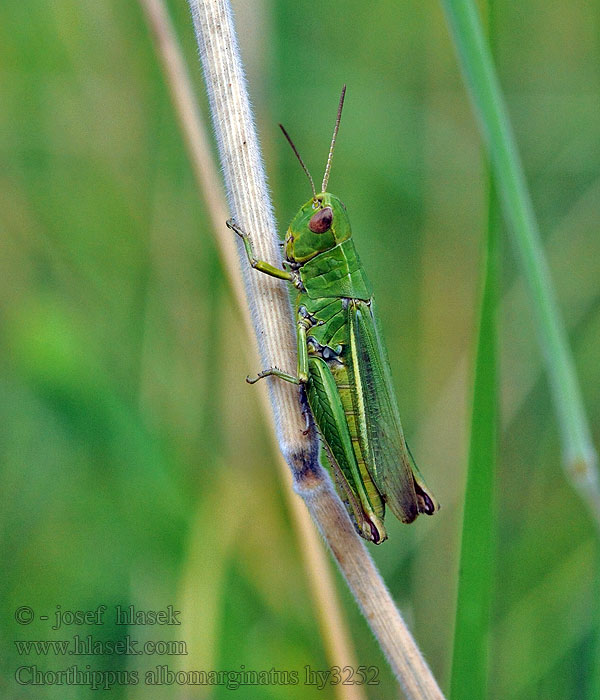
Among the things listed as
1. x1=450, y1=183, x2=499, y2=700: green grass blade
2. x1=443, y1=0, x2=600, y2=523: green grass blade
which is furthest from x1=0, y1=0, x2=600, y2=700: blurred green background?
x1=443, y1=0, x2=600, y2=523: green grass blade

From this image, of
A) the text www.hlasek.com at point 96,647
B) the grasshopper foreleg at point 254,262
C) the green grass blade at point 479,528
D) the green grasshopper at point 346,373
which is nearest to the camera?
the green grass blade at point 479,528

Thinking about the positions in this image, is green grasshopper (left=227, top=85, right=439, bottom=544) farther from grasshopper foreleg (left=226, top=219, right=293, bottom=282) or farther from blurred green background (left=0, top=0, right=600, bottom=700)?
blurred green background (left=0, top=0, right=600, bottom=700)

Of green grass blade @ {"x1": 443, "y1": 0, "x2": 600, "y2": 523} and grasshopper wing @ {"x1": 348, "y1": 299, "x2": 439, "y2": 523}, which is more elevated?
green grass blade @ {"x1": 443, "y1": 0, "x2": 600, "y2": 523}

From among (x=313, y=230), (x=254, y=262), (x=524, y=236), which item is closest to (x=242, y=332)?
(x=313, y=230)

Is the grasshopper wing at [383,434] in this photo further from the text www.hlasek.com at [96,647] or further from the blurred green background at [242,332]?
the text www.hlasek.com at [96,647]

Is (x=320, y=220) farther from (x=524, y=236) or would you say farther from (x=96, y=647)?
(x=96, y=647)

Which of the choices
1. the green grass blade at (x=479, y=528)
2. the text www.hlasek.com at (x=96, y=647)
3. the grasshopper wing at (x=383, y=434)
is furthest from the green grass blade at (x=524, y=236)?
the text www.hlasek.com at (x=96, y=647)

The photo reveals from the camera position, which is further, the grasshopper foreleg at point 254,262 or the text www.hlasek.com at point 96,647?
the text www.hlasek.com at point 96,647
